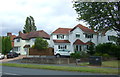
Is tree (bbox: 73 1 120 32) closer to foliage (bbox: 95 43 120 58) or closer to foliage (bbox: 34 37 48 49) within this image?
foliage (bbox: 95 43 120 58)

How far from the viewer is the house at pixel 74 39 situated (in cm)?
5241

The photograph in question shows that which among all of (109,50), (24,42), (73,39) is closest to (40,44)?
(73,39)

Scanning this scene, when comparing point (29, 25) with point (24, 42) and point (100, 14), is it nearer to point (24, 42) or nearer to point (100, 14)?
point (24, 42)

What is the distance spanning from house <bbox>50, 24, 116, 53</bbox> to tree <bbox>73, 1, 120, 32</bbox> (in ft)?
68.9

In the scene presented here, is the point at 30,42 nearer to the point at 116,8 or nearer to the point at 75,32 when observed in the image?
the point at 75,32

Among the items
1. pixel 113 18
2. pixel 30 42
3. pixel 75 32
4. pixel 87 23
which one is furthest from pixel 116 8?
pixel 30 42

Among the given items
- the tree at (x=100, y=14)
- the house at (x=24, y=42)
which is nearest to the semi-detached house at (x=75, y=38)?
the house at (x=24, y=42)

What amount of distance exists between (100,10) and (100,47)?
39.9 feet

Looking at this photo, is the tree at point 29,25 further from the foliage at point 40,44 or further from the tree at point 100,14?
the tree at point 100,14

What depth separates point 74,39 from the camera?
53469 mm

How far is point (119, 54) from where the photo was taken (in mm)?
35656

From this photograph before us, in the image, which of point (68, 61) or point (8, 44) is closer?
point (68, 61)

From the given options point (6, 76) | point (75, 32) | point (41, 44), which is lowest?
point (6, 76)

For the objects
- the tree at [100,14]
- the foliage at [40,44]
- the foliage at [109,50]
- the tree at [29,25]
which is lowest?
the foliage at [109,50]
